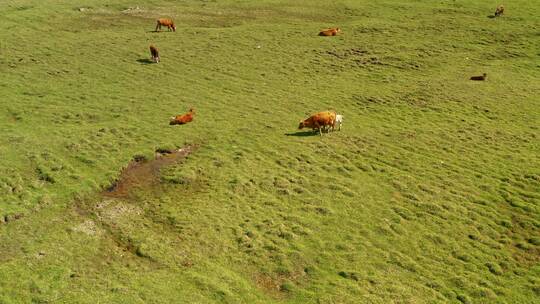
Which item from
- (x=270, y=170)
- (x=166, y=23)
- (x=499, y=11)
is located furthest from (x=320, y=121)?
(x=499, y=11)

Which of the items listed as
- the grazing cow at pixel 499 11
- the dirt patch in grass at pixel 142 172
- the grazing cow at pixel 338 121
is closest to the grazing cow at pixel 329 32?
the grazing cow at pixel 499 11

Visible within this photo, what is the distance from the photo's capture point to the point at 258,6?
4022cm

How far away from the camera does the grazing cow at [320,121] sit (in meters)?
18.8

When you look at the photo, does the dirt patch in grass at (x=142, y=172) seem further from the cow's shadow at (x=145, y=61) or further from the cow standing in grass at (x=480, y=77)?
the cow standing in grass at (x=480, y=77)

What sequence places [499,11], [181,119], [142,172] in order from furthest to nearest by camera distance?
[499,11] → [181,119] → [142,172]

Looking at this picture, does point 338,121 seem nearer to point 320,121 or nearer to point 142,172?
point 320,121

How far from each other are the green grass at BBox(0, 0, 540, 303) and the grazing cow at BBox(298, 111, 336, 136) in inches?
17.2

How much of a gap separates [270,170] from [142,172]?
4155 mm

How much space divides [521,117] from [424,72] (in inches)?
268

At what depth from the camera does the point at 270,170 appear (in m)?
16.3

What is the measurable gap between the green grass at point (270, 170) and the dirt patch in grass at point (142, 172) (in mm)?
322

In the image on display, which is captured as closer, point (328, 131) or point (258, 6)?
point (328, 131)

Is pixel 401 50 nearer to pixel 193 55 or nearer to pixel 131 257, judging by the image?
pixel 193 55

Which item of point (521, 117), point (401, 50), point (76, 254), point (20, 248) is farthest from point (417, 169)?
point (401, 50)
